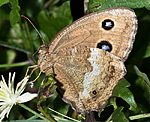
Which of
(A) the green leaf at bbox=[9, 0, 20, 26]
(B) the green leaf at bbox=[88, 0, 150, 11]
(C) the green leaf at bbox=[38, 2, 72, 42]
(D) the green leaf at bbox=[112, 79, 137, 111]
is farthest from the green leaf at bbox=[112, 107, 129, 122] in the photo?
(C) the green leaf at bbox=[38, 2, 72, 42]

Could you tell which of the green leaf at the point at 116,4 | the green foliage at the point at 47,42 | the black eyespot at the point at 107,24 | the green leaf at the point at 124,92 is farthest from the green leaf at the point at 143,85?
the black eyespot at the point at 107,24

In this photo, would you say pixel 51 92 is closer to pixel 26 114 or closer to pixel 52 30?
pixel 26 114

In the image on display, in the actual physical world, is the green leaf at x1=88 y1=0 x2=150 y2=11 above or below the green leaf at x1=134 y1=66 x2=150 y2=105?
above

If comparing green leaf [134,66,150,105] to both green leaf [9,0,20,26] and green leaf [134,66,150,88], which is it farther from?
green leaf [9,0,20,26]

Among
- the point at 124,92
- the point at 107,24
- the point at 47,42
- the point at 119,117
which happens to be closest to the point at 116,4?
the point at 107,24

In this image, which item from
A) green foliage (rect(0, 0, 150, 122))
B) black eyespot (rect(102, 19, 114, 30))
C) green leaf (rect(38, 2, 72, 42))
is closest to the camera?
black eyespot (rect(102, 19, 114, 30))

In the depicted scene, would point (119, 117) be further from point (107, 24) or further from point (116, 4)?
point (116, 4)

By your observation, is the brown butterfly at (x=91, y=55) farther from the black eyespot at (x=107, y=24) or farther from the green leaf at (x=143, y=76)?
the green leaf at (x=143, y=76)
